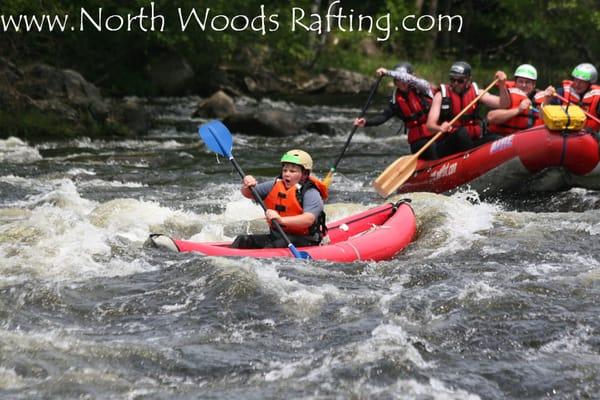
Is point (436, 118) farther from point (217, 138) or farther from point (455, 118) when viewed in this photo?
point (217, 138)

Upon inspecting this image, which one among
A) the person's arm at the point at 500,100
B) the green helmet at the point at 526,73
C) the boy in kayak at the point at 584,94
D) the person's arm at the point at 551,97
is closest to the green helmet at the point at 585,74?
the boy in kayak at the point at 584,94

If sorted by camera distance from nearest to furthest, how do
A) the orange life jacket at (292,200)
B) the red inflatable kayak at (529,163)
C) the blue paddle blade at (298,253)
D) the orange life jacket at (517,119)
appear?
1. the blue paddle blade at (298,253)
2. the orange life jacket at (292,200)
3. the red inflatable kayak at (529,163)
4. the orange life jacket at (517,119)

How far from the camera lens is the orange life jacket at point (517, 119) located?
36.1 ft

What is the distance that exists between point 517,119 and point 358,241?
409cm

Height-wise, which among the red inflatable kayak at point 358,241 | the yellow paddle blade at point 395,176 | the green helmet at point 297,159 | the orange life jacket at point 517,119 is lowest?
the yellow paddle blade at point 395,176

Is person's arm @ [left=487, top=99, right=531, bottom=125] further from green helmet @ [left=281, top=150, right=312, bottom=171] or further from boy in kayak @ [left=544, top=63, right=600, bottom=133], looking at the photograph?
green helmet @ [left=281, top=150, right=312, bottom=171]

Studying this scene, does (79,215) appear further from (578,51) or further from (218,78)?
(578,51)

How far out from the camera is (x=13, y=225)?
8.27 m

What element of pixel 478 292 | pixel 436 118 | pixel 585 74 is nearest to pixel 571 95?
pixel 585 74

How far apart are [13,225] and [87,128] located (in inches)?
317

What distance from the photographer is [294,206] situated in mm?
7613

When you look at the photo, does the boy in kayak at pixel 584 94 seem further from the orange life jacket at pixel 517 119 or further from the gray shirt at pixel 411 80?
the gray shirt at pixel 411 80

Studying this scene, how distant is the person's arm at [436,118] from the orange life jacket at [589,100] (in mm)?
1351

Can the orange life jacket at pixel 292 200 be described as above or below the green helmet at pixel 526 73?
below
